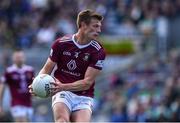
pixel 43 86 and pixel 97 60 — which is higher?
pixel 97 60

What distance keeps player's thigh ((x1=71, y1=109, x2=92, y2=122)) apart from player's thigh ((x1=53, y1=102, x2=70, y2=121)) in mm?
150

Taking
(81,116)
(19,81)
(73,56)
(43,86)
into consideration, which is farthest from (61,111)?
(19,81)

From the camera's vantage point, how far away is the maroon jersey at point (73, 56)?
40.7 ft

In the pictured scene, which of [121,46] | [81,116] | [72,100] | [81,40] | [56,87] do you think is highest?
[121,46]

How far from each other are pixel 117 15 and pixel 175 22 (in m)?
1.78

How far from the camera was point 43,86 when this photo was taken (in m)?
11.8

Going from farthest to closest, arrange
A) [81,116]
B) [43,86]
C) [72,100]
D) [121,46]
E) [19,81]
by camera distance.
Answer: [121,46]
[19,81]
[72,100]
[81,116]
[43,86]

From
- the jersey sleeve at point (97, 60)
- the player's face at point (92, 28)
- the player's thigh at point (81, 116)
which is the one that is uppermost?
the player's face at point (92, 28)

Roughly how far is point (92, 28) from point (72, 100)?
3.60 feet

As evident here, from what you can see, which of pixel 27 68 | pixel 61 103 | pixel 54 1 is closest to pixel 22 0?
pixel 54 1

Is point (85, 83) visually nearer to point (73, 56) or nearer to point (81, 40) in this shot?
point (73, 56)

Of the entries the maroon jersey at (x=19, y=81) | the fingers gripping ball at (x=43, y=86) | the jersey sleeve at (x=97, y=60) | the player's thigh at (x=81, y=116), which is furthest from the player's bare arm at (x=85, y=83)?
the maroon jersey at (x=19, y=81)

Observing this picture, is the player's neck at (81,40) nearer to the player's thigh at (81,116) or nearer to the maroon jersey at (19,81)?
the player's thigh at (81,116)

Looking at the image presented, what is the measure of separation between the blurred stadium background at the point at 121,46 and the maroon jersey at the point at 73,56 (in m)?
7.21
